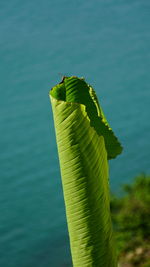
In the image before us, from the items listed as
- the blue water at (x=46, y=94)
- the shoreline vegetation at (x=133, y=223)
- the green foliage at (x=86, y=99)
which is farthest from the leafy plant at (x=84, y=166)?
the blue water at (x=46, y=94)

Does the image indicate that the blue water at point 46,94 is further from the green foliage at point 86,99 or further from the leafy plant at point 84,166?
the green foliage at point 86,99

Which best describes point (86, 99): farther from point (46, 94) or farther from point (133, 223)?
point (46, 94)

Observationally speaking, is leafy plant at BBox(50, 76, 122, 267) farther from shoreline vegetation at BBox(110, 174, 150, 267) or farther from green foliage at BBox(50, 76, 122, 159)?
shoreline vegetation at BBox(110, 174, 150, 267)

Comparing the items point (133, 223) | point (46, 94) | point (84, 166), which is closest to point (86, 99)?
point (84, 166)

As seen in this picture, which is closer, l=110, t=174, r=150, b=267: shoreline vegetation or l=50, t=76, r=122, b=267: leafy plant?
l=50, t=76, r=122, b=267: leafy plant

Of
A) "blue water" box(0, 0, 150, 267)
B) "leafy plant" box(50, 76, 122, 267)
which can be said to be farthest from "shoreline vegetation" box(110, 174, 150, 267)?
"leafy plant" box(50, 76, 122, 267)
